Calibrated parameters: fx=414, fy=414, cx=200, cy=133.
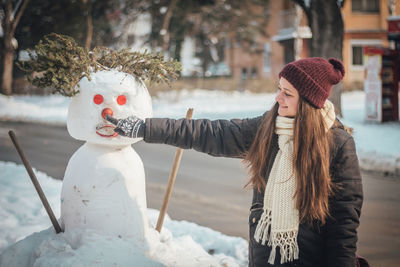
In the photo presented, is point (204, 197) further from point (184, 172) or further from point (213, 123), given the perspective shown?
point (213, 123)

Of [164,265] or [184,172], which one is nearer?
[164,265]

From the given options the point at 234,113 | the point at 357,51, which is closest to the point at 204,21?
the point at 357,51

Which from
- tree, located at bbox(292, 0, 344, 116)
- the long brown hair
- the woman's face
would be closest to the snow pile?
the long brown hair

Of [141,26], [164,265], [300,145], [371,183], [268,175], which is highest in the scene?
[141,26]

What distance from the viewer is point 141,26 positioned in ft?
126

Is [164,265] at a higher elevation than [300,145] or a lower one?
lower

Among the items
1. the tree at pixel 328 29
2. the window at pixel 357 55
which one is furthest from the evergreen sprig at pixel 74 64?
the window at pixel 357 55

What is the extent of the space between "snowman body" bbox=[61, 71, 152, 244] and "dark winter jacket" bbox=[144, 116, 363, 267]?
601mm

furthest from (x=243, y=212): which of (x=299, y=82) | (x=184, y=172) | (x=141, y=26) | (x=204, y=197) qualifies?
(x=141, y=26)

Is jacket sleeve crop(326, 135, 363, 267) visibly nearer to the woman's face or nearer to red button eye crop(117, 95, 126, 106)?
the woman's face

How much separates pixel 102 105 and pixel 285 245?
153 cm

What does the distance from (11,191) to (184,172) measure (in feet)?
11.5

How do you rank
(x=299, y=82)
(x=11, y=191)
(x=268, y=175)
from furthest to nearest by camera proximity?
(x=11, y=191) < (x=268, y=175) < (x=299, y=82)

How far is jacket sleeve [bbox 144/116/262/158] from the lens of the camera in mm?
2418
